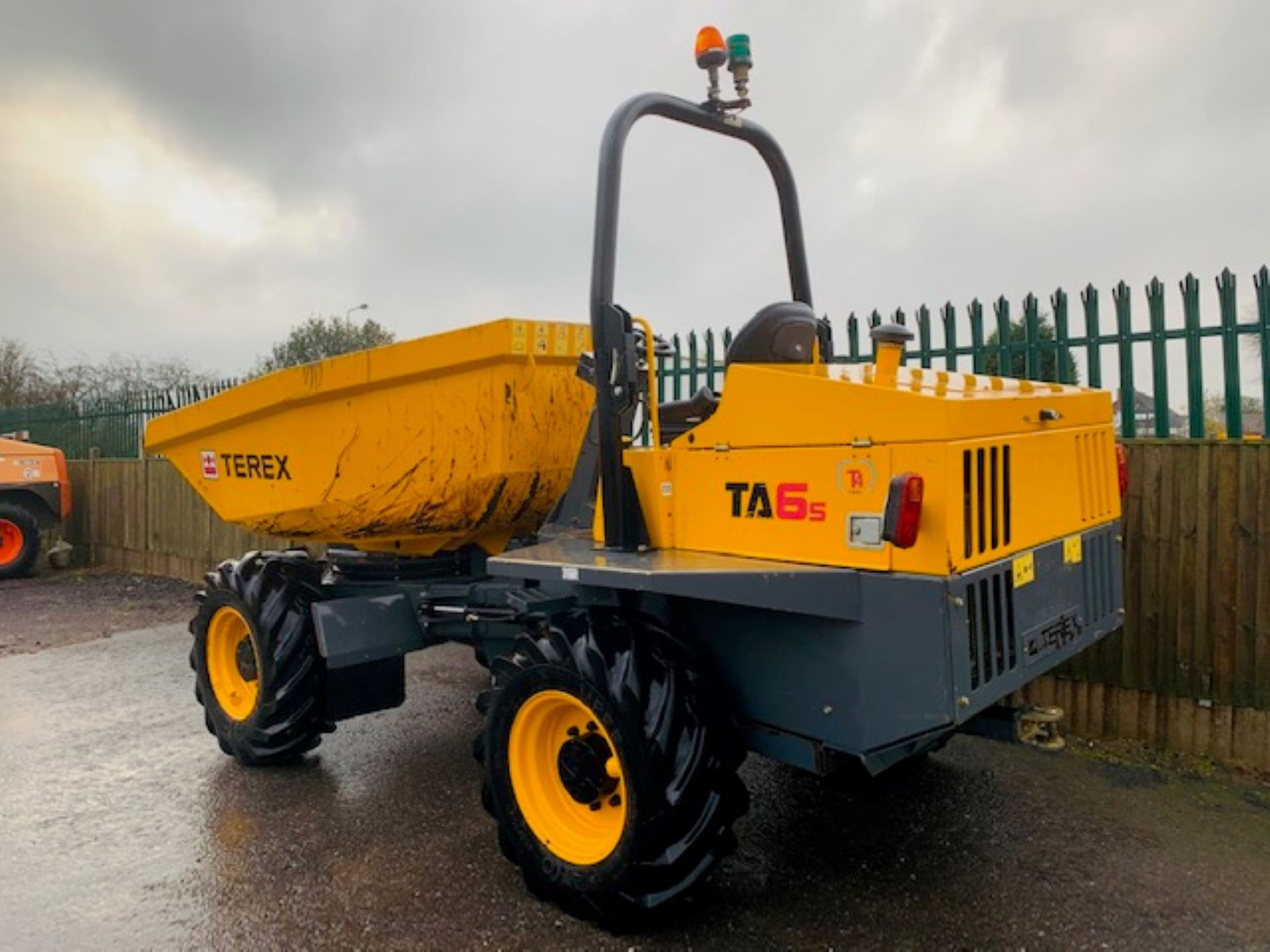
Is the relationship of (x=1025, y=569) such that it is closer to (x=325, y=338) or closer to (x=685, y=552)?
(x=685, y=552)

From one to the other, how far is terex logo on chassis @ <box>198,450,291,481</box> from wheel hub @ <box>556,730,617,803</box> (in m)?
2.33

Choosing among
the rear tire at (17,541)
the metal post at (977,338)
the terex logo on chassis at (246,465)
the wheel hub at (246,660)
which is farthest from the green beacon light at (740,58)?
the rear tire at (17,541)

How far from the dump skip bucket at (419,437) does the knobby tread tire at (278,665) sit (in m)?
0.28

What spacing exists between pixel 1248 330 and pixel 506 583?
372 cm

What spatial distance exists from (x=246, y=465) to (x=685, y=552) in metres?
2.87

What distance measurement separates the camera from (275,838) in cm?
380

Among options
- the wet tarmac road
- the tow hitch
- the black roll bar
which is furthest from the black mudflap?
the tow hitch

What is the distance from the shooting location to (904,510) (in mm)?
2496

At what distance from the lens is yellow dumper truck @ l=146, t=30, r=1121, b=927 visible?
2648mm

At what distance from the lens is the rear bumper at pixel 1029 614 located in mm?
2576

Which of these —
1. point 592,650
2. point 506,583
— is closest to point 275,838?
point 506,583

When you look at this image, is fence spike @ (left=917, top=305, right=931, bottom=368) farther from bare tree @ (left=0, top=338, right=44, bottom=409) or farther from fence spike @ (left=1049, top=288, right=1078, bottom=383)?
bare tree @ (left=0, top=338, right=44, bottom=409)

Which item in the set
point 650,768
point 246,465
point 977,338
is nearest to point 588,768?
point 650,768

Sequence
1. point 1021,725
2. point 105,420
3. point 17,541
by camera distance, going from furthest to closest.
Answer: point 105,420 → point 17,541 → point 1021,725
